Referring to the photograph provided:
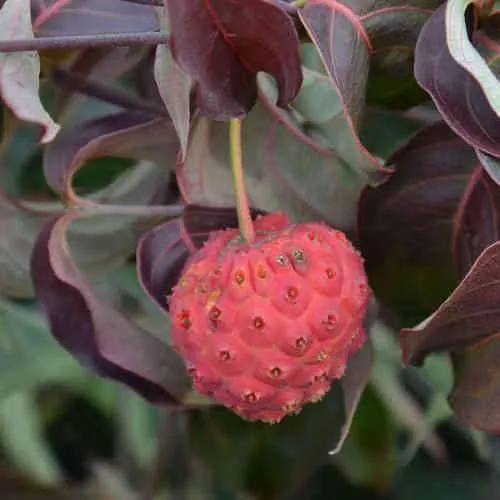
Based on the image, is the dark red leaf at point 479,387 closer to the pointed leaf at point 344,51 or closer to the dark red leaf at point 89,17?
the pointed leaf at point 344,51

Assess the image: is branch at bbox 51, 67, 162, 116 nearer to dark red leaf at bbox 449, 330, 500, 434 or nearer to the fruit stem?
the fruit stem

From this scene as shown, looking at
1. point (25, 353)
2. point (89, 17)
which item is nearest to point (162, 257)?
point (89, 17)

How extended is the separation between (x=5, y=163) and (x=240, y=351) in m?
0.58

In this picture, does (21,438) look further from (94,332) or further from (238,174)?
(238,174)

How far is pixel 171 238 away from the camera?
0.71 metres

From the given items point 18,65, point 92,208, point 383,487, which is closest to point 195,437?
point 383,487

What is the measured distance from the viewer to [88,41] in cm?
57

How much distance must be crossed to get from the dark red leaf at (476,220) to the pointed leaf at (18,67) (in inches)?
9.4

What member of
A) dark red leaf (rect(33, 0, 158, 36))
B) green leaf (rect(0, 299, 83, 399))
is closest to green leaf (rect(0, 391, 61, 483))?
green leaf (rect(0, 299, 83, 399))

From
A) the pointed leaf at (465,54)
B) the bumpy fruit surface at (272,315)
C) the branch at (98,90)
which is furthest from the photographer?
the branch at (98,90)

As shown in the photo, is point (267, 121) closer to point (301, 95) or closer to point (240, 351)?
point (301, 95)

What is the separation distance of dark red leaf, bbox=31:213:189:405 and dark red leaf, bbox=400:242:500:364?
156mm

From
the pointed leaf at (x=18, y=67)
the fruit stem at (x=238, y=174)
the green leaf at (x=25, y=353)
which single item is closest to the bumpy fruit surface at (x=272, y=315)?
the fruit stem at (x=238, y=174)

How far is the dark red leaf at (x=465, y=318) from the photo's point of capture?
0.57 meters
